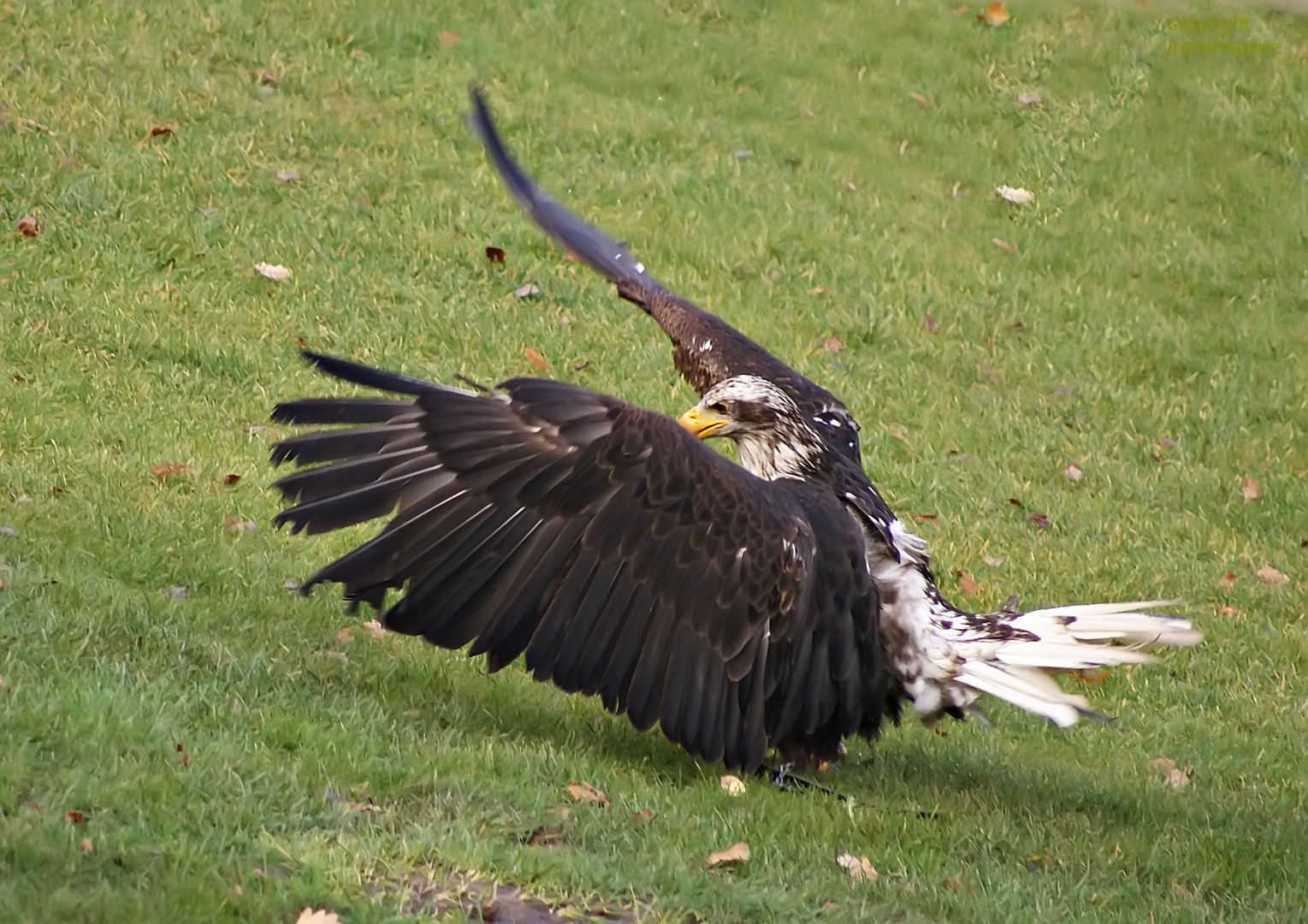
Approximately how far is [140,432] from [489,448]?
3046 millimetres

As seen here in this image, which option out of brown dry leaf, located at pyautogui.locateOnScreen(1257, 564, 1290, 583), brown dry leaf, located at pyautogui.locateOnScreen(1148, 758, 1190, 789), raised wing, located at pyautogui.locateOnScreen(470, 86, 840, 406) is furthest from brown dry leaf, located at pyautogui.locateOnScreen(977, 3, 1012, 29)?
brown dry leaf, located at pyautogui.locateOnScreen(1148, 758, 1190, 789)

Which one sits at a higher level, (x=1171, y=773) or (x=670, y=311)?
(x=670, y=311)

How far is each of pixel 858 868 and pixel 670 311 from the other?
11.4ft

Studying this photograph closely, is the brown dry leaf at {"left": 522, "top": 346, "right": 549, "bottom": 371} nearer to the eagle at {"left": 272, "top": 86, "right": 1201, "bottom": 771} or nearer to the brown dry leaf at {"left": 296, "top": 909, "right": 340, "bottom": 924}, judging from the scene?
the eagle at {"left": 272, "top": 86, "right": 1201, "bottom": 771}

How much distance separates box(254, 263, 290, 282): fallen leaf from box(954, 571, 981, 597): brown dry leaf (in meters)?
4.66

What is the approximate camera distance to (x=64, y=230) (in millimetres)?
9859

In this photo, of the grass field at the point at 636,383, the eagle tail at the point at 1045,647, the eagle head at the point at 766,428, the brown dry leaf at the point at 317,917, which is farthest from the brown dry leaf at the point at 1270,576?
the brown dry leaf at the point at 317,917

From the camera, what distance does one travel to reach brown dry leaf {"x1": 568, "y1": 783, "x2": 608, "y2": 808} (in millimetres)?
5344

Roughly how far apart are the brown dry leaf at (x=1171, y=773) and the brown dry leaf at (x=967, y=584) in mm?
1613

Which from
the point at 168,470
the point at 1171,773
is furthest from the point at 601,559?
the point at 1171,773

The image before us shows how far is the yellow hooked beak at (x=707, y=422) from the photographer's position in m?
6.85

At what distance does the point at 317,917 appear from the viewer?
4.19 m

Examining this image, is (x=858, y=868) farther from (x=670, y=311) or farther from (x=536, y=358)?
(x=536, y=358)

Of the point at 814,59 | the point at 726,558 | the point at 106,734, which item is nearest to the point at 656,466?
the point at 726,558
